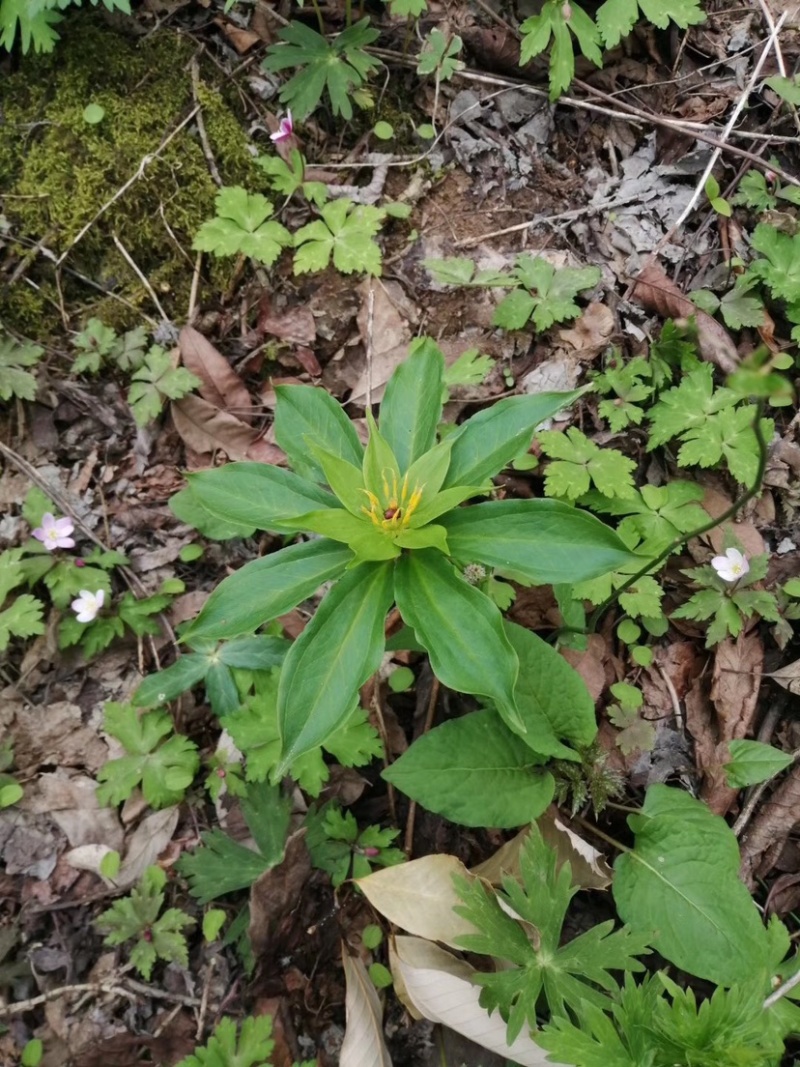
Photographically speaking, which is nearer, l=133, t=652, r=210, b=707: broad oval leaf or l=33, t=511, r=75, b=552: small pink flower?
l=133, t=652, r=210, b=707: broad oval leaf

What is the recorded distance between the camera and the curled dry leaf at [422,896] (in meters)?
2.11

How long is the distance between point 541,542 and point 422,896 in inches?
46.5

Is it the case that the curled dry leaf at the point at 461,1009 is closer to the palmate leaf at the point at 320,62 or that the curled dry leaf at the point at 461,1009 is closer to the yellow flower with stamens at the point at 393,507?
the yellow flower with stamens at the point at 393,507

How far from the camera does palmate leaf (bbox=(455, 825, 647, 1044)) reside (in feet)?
6.07

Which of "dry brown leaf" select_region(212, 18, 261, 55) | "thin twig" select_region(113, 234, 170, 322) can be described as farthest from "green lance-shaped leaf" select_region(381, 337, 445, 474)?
"dry brown leaf" select_region(212, 18, 261, 55)

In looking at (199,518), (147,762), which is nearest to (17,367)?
(199,518)

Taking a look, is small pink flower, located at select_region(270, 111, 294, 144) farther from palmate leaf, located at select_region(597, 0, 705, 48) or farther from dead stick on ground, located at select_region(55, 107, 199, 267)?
palmate leaf, located at select_region(597, 0, 705, 48)

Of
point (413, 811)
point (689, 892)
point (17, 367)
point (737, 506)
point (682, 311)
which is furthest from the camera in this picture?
point (17, 367)

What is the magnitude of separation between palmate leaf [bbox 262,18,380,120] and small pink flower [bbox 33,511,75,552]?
2061mm

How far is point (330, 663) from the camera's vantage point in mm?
1802

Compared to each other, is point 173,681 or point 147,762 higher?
point 173,681

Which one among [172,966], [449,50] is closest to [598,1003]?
→ [172,966]

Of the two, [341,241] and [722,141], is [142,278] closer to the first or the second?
[341,241]

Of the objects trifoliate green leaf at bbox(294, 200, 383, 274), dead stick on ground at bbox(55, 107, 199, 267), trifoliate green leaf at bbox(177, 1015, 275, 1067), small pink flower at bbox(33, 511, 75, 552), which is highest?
dead stick on ground at bbox(55, 107, 199, 267)
